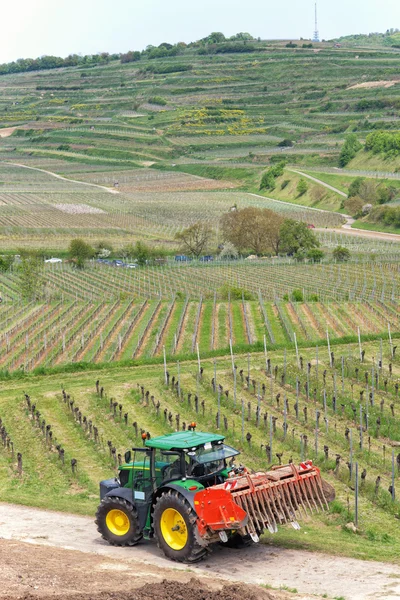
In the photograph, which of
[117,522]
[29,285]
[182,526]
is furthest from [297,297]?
[182,526]

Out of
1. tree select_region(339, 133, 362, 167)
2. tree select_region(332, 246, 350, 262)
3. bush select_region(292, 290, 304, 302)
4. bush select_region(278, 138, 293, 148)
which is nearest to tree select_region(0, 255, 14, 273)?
tree select_region(332, 246, 350, 262)

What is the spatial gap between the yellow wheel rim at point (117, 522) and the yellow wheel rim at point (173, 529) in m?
0.98

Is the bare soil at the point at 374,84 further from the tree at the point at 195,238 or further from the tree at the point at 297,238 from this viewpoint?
the tree at the point at 297,238

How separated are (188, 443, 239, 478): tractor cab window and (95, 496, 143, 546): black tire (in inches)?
49.1

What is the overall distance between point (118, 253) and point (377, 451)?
202 ft

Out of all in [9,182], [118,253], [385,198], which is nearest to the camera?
[118,253]

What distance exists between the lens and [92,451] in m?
22.6

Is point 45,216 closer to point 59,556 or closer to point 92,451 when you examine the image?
point 92,451

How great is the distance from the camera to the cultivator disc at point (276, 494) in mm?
14773

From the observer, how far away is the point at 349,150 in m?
136

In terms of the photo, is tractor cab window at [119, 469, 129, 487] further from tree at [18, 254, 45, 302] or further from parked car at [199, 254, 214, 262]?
parked car at [199, 254, 214, 262]

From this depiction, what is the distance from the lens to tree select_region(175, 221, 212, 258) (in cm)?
8194

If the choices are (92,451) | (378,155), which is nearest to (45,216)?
(378,155)

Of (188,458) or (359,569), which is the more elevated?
(188,458)
